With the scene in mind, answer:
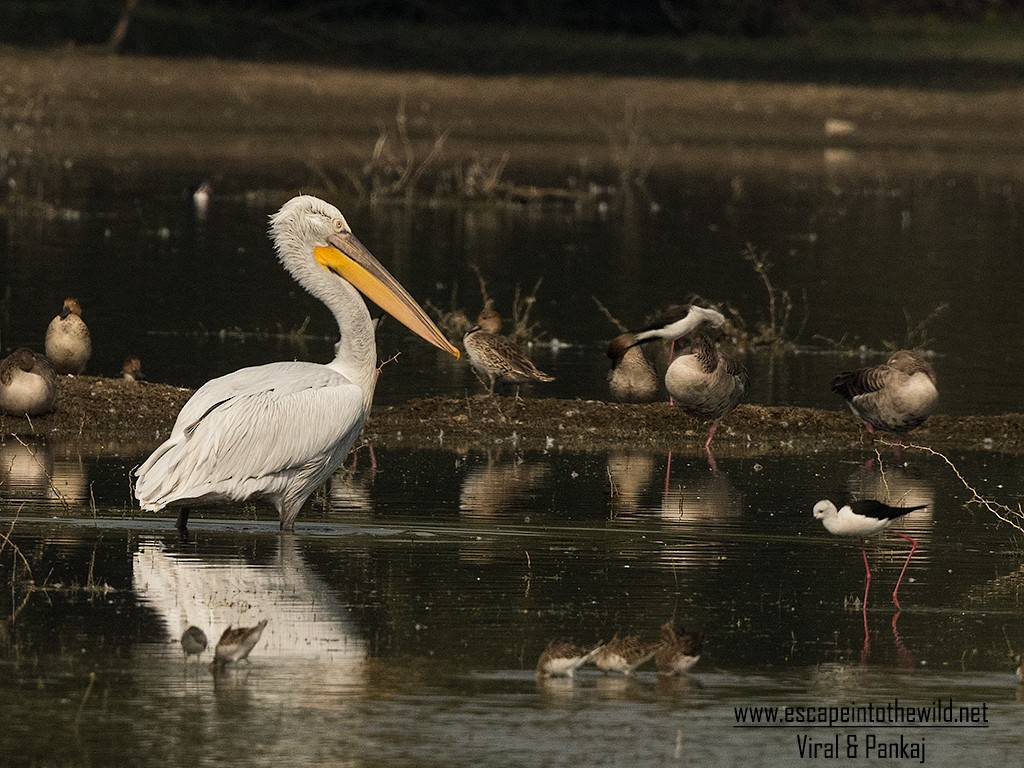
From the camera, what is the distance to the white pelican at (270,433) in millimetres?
9203

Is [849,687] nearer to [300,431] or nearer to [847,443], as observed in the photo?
[300,431]

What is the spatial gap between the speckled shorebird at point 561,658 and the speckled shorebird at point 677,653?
0.23 m

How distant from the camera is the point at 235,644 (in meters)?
7.07


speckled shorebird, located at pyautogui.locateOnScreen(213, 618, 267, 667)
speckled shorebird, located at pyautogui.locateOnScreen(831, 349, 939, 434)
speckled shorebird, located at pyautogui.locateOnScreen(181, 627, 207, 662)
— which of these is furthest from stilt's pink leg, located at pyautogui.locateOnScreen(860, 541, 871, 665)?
speckled shorebird, located at pyautogui.locateOnScreen(831, 349, 939, 434)

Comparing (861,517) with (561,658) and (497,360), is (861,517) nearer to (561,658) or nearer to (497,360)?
(561,658)

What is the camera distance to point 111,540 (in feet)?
30.6

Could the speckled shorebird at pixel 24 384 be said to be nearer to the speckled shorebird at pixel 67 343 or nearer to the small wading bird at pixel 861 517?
the speckled shorebird at pixel 67 343

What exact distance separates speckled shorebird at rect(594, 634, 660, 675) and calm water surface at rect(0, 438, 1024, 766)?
0.16 feet

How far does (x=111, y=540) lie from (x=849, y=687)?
346 centimetres

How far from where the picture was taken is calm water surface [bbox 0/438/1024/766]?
21.4 ft

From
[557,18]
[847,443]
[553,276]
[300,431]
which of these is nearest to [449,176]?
[553,276]

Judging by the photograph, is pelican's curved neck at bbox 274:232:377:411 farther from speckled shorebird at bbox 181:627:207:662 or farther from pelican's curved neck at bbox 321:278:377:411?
speckled shorebird at bbox 181:627:207:662

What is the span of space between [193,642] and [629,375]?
672cm

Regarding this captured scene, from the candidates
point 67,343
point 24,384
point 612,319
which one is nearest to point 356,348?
point 24,384
